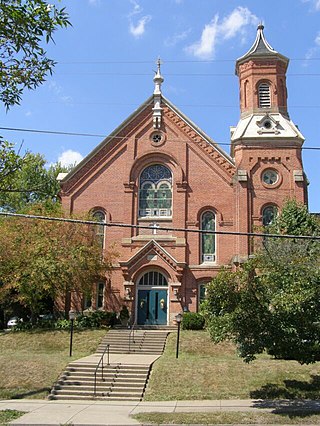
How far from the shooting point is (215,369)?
1806 centimetres

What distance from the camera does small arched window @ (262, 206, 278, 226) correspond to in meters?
29.8

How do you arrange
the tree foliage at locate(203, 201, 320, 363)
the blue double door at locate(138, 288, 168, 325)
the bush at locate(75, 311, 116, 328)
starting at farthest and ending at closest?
the blue double door at locate(138, 288, 168, 325) → the bush at locate(75, 311, 116, 328) → the tree foliage at locate(203, 201, 320, 363)

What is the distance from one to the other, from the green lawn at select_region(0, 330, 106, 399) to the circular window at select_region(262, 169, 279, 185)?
13853mm

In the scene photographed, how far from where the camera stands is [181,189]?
3098cm

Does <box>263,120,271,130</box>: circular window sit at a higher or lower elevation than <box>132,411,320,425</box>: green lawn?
higher

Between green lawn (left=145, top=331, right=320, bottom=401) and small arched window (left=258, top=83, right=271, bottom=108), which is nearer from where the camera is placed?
green lawn (left=145, top=331, right=320, bottom=401)

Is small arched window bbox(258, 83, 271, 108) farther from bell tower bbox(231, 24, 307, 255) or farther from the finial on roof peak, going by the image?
the finial on roof peak

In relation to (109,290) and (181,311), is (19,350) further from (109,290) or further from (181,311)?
(181,311)

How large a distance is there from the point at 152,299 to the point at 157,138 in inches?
427

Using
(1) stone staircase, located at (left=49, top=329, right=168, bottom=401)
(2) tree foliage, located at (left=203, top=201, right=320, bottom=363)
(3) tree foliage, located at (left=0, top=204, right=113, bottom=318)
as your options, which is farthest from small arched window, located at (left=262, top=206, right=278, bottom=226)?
(2) tree foliage, located at (left=203, top=201, right=320, bottom=363)

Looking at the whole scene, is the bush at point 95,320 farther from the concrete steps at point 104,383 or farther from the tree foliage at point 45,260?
the concrete steps at point 104,383

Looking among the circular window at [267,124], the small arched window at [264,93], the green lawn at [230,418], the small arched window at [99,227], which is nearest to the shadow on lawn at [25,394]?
the green lawn at [230,418]

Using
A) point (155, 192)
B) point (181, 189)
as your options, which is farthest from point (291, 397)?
point (155, 192)

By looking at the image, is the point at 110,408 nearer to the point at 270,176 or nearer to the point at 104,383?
the point at 104,383
